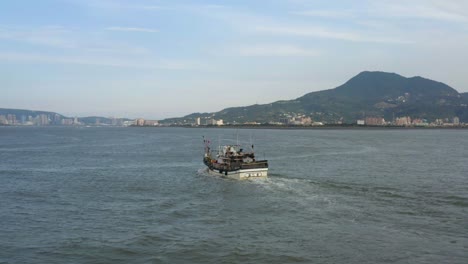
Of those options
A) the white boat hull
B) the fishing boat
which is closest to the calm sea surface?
the white boat hull

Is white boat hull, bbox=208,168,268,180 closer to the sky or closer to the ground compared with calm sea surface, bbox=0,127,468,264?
closer to the sky

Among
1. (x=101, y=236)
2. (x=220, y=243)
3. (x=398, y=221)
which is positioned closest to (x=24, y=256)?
(x=101, y=236)

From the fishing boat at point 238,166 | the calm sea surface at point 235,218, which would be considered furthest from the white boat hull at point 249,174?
the calm sea surface at point 235,218

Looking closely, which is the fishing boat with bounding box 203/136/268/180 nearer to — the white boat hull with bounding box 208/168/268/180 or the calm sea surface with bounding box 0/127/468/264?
the white boat hull with bounding box 208/168/268/180

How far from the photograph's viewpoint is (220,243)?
27156mm

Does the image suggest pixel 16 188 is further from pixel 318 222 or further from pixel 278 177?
pixel 318 222

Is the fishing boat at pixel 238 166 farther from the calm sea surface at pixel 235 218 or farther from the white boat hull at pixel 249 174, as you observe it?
the calm sea surface at pixel 235 218

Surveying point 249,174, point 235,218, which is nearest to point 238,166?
point 249,174

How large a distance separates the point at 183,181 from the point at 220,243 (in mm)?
27213

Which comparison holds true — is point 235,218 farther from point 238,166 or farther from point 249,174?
point 238,166

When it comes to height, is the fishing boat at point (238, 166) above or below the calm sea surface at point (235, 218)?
above

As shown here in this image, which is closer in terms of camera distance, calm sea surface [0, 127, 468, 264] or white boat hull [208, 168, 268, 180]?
calm sea surface [0, 127, 468, 264]

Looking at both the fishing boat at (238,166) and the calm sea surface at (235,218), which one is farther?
the fishing boat at (238,166)

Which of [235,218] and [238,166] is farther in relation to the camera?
[238,166]
